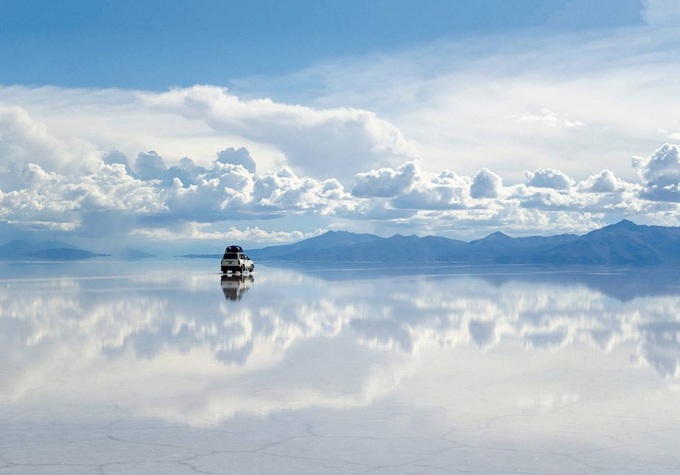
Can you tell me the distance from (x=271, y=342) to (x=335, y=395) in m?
8.21

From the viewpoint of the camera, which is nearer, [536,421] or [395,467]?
[395,467]

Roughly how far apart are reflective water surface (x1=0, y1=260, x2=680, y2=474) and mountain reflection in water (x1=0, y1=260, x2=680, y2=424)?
0.09 m

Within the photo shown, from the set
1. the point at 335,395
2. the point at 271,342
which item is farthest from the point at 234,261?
the point at 335,395

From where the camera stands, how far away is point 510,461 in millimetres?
10273

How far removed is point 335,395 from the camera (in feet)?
48.5

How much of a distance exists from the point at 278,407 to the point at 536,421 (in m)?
4.70

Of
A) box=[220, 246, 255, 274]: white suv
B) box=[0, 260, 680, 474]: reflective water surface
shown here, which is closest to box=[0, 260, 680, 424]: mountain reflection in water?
box=[0, 260, 680, 474]: reflective water surface

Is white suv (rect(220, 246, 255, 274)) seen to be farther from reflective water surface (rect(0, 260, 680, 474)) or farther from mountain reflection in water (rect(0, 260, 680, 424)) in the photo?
reflective water surface (rect(0, 260, 680, 474))

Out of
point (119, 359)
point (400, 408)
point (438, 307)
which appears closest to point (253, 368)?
point (119, 359)

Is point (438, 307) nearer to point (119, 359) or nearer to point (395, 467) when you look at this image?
point (119, 359)

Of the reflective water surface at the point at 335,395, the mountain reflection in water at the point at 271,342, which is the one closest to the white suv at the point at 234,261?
the mountain reflection in water at the point at 271,342

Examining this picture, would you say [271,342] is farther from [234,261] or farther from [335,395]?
[234,261]

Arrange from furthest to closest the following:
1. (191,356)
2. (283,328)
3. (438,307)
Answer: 1. (438,307)
2. (283,328)
3. (191,356)

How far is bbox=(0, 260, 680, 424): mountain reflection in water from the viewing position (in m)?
15.2
